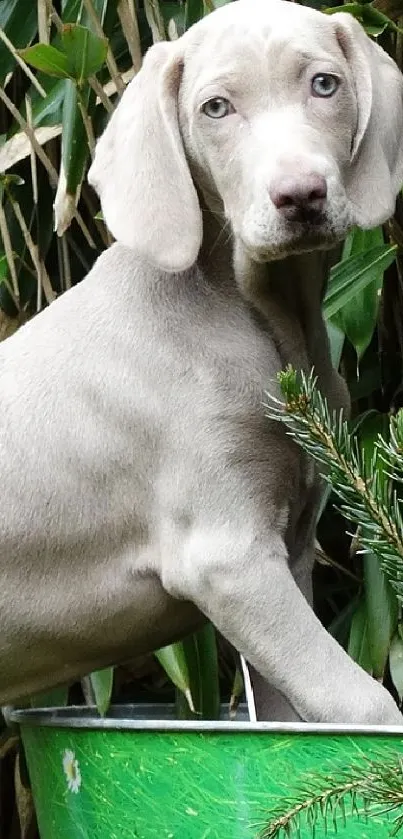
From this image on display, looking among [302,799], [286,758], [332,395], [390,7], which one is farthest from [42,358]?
[390,7]

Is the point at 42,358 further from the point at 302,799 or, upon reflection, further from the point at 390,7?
the point at 390,7

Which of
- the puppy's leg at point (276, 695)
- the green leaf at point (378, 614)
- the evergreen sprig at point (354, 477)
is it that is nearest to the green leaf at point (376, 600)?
the green leaf at point (378, 614)

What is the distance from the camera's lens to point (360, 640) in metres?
1.72

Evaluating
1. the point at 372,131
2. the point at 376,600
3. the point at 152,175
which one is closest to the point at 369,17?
the point at 372,131

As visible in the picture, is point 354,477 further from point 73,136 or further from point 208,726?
point 73,136

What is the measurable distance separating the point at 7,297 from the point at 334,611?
0.70 metres

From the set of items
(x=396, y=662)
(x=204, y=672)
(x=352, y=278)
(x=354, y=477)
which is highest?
(x=354, y=477)

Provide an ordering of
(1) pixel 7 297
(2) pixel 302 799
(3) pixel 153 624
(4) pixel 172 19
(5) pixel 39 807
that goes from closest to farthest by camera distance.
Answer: (2) pixel 302 799
(5) pixel 39 807
(3) pixel 153 624
(4) pixel 172 19
(1) pixel 7 297

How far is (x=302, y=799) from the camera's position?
0.56m

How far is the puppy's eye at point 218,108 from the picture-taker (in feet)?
3.64

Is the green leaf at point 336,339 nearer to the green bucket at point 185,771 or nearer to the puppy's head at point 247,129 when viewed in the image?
the puppy's head at point 247,129

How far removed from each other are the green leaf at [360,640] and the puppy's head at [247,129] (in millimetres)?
745

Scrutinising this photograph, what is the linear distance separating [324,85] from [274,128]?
0.33 ft

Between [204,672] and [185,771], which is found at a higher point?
[185,771]
